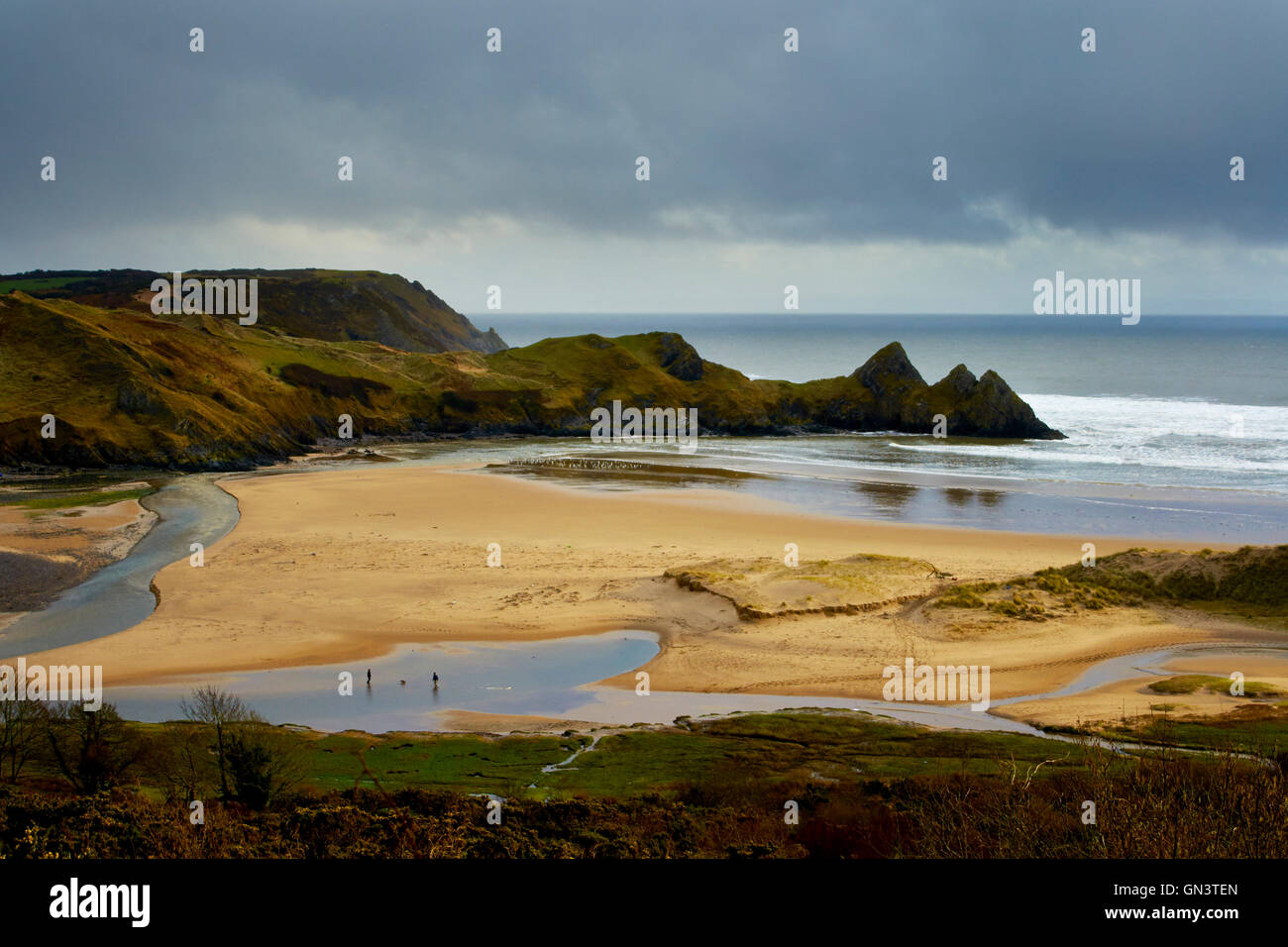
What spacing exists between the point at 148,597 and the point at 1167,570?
143 feet

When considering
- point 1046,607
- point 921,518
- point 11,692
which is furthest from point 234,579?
point 921,518

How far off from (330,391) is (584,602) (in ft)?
233

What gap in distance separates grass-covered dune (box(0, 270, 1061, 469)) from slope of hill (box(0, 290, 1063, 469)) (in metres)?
0.18

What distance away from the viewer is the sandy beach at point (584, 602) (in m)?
31.6

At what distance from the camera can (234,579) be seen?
133 feet

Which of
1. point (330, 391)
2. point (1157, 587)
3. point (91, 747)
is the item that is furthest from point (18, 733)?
point (330, 391)

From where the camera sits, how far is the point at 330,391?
99750 mm

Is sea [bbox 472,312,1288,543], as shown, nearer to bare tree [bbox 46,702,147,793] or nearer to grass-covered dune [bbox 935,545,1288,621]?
grass-covered dune [bbox 935,545,1288,621]

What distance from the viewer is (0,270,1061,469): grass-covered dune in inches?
2987

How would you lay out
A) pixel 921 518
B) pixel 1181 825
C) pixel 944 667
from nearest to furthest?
pixel 1181 825 → pixel 944 667 → pixel 921 518

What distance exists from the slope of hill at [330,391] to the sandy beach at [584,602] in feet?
80.7

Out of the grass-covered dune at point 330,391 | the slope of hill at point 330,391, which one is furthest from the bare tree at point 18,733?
the grass-covered dune at point 330,391
